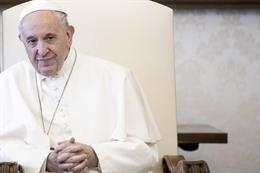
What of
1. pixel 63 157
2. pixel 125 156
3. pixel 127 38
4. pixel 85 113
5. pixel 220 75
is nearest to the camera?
pixel 63 157

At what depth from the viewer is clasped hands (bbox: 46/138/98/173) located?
1.85 metres

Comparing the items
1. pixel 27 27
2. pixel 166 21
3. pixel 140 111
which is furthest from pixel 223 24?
pixel 27 27

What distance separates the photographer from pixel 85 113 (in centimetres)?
212

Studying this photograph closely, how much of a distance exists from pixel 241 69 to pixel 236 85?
11 centimetres

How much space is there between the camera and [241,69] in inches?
125

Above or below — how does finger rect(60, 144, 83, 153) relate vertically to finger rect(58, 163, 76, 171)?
above

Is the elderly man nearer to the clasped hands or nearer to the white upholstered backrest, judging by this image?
the clasped hands

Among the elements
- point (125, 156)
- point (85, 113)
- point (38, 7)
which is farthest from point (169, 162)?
point (38, 7)

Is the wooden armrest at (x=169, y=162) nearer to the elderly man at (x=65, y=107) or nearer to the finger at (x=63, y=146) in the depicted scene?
the elderly man at (x=65, y=107)

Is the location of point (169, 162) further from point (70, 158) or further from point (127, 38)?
point (127, 38)

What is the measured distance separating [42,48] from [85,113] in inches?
13.4

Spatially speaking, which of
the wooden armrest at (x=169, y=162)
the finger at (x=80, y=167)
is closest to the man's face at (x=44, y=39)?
the finger at (x=80, y=167)

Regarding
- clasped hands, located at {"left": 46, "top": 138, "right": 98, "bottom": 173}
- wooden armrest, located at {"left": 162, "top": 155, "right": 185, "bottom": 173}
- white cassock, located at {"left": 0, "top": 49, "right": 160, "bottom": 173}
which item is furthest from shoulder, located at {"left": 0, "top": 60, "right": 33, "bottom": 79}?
wooden armrest, located at {"left": 162, "top": 155, "right": 185, "bottom": 173}

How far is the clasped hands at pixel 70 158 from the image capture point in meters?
1.85
